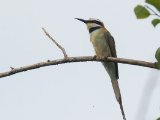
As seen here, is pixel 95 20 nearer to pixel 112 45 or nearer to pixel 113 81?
pixel 112 45

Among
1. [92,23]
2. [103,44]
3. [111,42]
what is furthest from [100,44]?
[92,23]

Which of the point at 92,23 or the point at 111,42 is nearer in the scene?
the point at 111,42

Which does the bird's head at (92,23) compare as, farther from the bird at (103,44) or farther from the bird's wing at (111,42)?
the bird's wing at (111,42)

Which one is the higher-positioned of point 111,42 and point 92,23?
point 92,23

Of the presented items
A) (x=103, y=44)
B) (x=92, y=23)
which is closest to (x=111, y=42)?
(x=103, y=44)

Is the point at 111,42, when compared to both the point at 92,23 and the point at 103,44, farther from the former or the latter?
the point at 92,23

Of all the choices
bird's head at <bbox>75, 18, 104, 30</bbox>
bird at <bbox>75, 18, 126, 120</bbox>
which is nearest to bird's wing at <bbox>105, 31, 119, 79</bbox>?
bird at <bbox>75, 18, 126, 120</bbox>

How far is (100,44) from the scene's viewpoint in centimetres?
591

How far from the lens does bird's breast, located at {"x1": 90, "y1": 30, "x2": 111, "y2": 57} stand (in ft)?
19.2

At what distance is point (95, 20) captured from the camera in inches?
257

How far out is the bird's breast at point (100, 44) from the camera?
230 inches

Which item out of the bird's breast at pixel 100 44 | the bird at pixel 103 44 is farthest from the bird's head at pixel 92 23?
the bird's breast at pixel 100 44

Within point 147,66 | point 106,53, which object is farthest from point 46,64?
point 106,53

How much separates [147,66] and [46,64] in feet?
2.81
